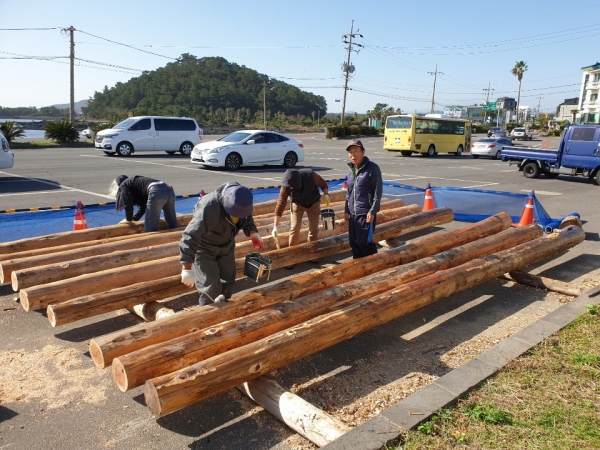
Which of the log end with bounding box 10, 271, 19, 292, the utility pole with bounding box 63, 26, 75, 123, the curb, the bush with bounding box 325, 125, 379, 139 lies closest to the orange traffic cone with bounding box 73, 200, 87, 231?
the log end with bounding box 10, 271, 19, 292

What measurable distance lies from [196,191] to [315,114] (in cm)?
12192

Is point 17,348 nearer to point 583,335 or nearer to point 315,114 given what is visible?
point 583,335

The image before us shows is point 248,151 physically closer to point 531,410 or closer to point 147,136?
point 147,136

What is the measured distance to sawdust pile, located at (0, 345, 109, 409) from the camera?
12.5 feet

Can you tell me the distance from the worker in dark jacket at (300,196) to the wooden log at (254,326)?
1.43 meters

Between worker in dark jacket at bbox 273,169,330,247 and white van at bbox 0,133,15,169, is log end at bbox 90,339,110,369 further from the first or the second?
white van at bbox 0,133,15,169

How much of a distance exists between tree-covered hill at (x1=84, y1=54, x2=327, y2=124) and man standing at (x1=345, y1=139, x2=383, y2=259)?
91037 mm

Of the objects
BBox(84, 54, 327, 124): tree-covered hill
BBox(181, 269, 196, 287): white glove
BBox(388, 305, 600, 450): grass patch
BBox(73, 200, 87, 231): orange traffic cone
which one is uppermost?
BBox(84, 54, 327, 124): tree-covered hill

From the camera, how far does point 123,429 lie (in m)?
3.45

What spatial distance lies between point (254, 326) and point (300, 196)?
9.18 feet

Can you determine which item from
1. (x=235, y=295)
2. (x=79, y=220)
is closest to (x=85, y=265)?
(x=235, y=295)

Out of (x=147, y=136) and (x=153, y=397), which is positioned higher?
(x=147, y=136)

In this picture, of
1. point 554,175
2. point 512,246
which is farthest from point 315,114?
point 512,246

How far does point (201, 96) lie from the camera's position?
107312mm
